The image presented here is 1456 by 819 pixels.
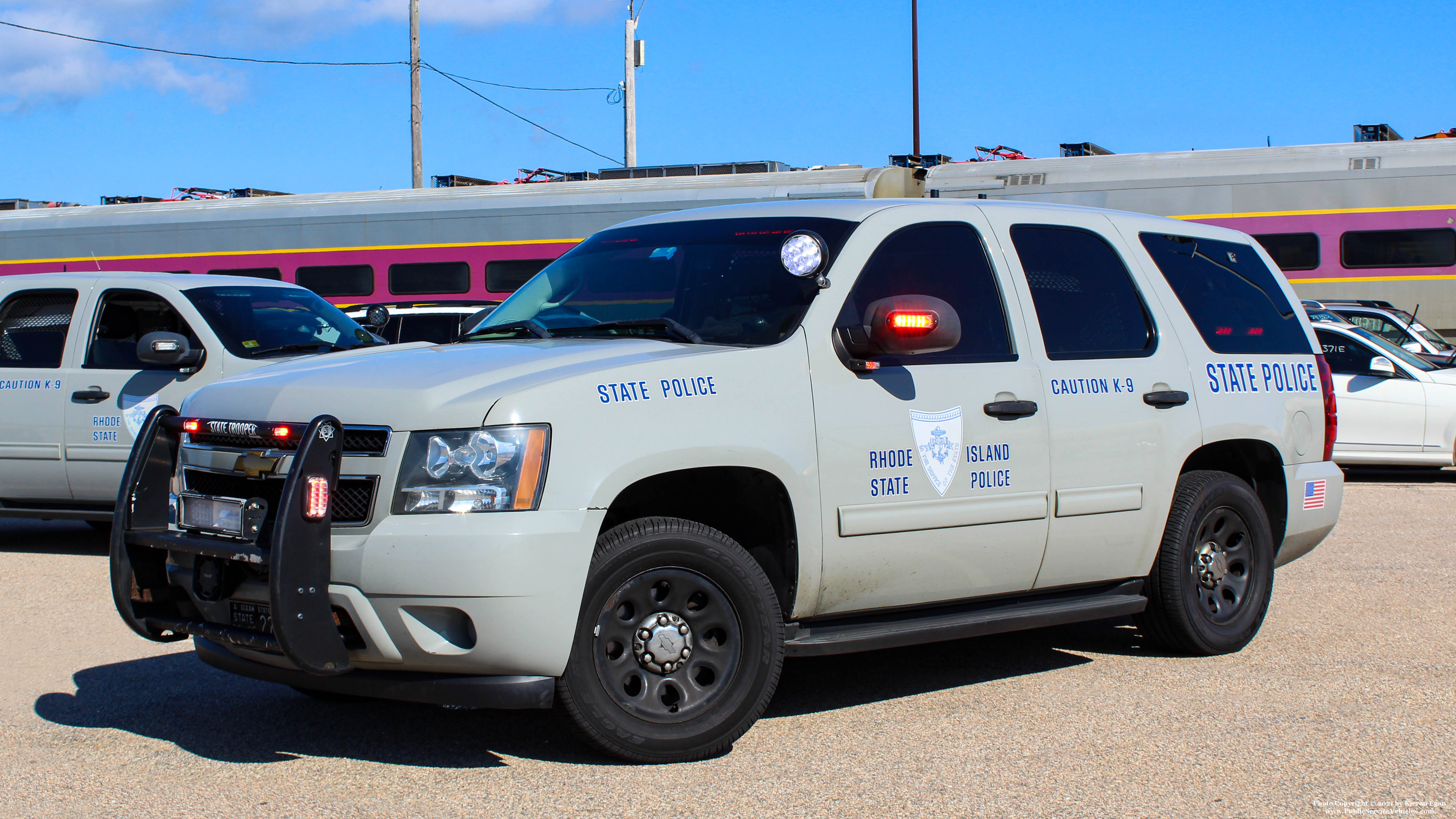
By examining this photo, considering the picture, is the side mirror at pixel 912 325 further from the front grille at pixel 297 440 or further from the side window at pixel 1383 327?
the side window at pixel 1383 327

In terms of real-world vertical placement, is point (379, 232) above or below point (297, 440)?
above

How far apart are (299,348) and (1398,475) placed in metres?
10.2

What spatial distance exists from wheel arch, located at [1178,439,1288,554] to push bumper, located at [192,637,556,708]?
125 inches

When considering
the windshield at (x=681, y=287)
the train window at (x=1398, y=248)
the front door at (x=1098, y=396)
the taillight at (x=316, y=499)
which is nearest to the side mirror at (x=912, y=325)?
the windshield at (x=681, y=287)

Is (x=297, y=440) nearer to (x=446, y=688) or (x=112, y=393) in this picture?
(x=446, y=688)

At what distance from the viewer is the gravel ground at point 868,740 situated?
3.81m

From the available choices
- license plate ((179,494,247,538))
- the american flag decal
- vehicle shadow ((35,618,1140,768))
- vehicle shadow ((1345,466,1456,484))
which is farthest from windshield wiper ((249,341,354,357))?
vehicle shadow ((1345,466,1456,484))

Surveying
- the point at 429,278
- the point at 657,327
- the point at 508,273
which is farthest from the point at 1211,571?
the point at 429,278

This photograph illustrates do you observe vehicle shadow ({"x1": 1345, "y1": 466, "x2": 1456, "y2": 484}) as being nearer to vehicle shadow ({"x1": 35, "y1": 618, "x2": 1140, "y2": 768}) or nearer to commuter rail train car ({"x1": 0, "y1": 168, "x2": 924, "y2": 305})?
commuter rail train car ({"x1": 0, "y1": 168, "x2": 924, "y2": 305})

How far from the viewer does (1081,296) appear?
5.32 metres

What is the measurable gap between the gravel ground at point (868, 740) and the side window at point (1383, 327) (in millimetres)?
8888

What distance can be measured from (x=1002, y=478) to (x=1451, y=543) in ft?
17.5

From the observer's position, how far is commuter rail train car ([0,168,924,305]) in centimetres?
1903

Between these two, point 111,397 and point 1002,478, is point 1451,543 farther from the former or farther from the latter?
point 111,397
